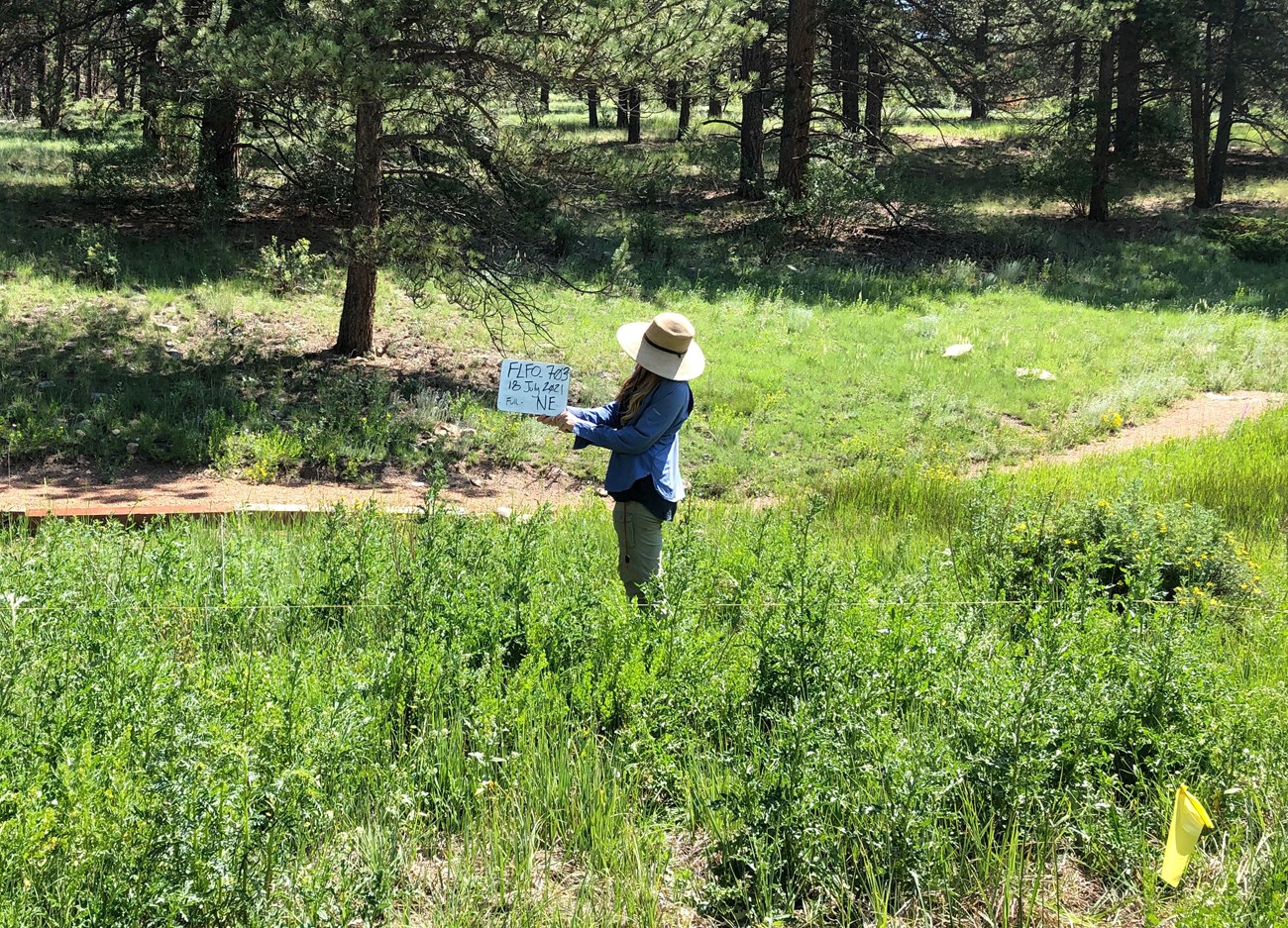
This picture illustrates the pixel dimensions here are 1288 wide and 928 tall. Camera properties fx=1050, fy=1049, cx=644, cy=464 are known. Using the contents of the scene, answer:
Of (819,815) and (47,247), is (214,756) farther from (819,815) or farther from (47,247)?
(47,247)

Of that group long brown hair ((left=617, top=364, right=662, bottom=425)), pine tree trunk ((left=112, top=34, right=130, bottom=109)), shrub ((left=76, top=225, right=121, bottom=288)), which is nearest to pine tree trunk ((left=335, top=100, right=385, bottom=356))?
shrub ((left=76, top=225, right=121, bottom=288))

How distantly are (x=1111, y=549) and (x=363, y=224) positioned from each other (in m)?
8.71

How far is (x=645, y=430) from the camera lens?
5453 mm

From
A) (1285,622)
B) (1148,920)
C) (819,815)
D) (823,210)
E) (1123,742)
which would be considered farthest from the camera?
(823,210)

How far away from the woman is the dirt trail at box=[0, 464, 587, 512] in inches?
114

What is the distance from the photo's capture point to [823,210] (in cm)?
2186

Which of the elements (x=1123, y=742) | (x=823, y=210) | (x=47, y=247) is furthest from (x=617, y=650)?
(x=823, y=210)

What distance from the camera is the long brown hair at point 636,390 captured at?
18.1 feet

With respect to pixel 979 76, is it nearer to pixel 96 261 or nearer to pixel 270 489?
pixel 96 261

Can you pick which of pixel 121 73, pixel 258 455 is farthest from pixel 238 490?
pixel 121 73

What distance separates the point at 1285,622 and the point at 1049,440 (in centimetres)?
742

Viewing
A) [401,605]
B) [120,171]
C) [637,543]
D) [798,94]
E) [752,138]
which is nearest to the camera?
[401,605]

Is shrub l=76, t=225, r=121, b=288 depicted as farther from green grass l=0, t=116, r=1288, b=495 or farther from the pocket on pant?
the pocket on pant

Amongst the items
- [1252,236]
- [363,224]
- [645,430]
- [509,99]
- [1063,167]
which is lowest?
[645,430]
